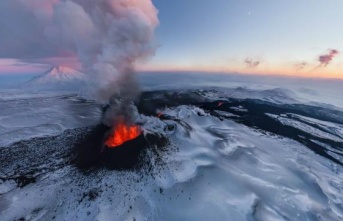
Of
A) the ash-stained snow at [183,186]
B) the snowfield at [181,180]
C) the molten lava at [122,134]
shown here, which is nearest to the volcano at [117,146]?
the molten lava at [122,134]

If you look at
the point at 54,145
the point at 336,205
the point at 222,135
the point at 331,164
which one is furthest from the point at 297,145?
the point at 54,145

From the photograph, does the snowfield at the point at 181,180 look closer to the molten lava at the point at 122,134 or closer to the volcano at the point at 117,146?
the volcano at the point at 117,146

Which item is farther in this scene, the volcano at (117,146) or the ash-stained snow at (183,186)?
the volcano at (117,146)

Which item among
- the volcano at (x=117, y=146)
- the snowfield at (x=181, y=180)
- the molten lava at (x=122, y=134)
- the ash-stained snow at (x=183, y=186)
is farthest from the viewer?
the molten lava at (x=122, y=134)

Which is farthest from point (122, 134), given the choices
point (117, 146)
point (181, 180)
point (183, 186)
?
point (183, 186)

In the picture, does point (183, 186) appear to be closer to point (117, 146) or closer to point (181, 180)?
point (181, 180)

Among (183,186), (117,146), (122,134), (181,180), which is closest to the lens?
(183,186)

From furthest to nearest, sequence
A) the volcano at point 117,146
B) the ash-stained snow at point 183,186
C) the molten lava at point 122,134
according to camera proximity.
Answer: the molten lava at point 122,134 < the volcano at point 117,146 < the ash-stained snow at point 183,186

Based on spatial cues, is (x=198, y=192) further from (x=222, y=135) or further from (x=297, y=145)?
(x=297, y=145)
